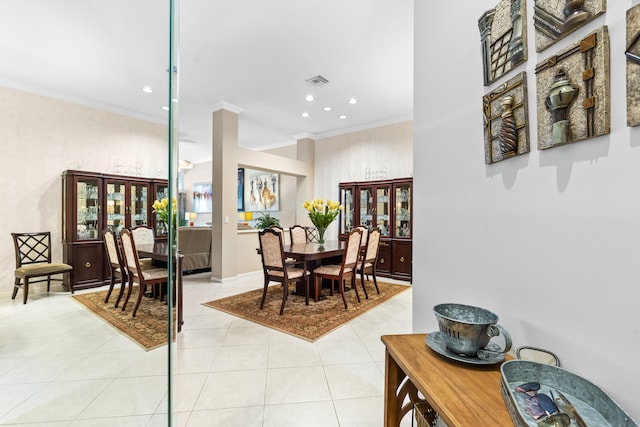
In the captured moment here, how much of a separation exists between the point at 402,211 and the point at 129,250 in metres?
4.45

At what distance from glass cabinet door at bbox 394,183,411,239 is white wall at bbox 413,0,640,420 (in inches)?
154

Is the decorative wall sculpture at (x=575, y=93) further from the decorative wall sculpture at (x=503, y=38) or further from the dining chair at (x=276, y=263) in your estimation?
the dining chair at (x=276, y=263)

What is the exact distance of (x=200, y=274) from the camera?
5.50 meters

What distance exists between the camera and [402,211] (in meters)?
5.26

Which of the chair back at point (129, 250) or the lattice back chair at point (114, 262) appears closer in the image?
the lattice back chair at point (114, 262)

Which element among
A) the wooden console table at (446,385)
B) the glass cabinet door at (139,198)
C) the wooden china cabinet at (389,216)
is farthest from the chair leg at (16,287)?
the wooden china cabinet at (389,216)

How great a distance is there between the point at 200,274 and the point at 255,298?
2.29 m

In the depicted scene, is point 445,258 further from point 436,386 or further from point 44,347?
point 44,347

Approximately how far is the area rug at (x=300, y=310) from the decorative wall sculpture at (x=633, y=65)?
252cm

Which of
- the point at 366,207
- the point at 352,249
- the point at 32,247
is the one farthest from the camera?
the point at 366,207

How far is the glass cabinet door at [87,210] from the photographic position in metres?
1.45

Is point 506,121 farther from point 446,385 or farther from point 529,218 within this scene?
point 446,385

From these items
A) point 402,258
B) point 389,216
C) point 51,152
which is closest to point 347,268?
point 402,258

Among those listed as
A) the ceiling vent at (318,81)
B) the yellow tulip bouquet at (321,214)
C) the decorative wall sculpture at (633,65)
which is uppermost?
the ceiling vent at (318,81)
